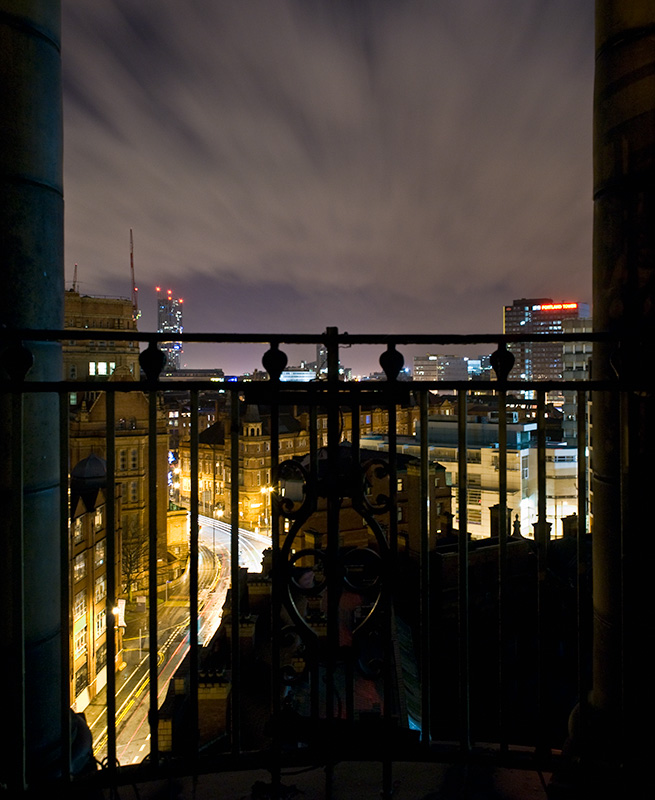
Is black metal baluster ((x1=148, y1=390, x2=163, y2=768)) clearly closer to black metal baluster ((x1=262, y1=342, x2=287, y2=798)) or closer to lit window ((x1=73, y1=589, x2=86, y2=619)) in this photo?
black metal baluster ((x1=262, y1=342, x2=287, y2=798))

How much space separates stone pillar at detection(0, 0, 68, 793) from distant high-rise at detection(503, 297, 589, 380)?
451ft

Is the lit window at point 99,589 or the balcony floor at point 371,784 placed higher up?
the balcony floor at point 371,784

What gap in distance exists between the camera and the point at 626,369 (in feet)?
8.24

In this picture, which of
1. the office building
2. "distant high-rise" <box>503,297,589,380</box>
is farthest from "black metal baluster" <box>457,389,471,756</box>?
"distant high-rise" <box>503,297,589,380</box>

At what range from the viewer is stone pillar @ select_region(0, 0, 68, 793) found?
8.32 ft

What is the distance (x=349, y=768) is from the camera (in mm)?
2705

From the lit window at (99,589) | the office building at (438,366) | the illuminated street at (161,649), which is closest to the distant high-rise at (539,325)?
the office building at (438,366)

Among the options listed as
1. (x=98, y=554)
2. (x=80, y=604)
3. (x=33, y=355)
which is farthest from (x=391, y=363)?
(x=98, y=554)

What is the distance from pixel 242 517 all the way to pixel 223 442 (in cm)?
745

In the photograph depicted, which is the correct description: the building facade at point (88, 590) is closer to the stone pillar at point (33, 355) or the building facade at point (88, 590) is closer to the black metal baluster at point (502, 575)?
the stone pillar at point (33, 355)

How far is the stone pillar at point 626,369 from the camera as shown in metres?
2.61

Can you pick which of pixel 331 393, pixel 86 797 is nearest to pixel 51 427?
pixel 331 393

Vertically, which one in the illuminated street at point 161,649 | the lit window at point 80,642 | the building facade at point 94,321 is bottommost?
the illuminated street at point 161,649

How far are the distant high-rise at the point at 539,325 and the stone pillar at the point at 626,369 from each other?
136307 millimetres
